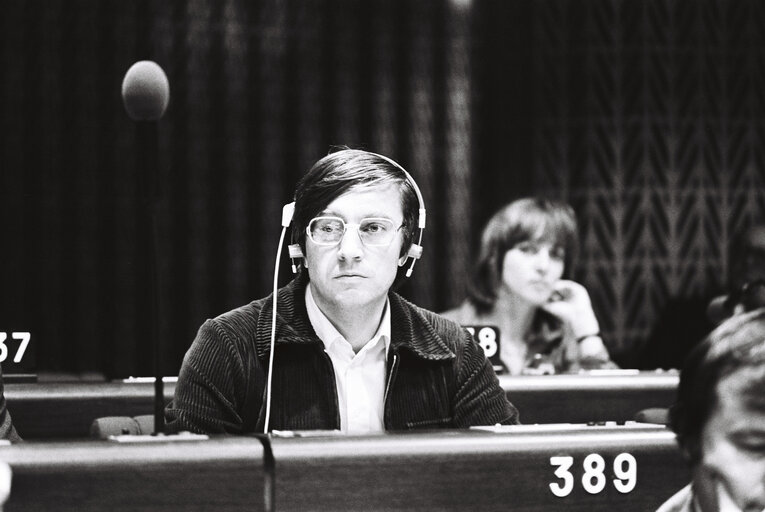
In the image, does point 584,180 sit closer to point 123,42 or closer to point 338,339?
point 123,42

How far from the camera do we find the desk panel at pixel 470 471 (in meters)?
1.31

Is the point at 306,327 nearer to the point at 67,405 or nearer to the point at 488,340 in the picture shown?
the point at 67,405

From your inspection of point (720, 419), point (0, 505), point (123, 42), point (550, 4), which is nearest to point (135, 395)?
point (0, 505)

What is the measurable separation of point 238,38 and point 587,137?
2.21 meters

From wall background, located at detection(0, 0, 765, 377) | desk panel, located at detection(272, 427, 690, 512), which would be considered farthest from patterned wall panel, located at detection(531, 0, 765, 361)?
desk panel, located at detection(272, 427, 690, 512)

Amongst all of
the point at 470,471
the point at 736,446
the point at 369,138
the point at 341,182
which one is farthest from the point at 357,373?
the point at 369,138

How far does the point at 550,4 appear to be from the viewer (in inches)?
250

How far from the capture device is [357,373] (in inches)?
85.1

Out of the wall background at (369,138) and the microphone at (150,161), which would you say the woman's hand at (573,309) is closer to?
the wall background at (369,138)

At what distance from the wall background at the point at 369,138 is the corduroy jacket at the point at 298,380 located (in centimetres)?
354

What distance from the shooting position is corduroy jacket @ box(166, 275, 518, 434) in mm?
2027

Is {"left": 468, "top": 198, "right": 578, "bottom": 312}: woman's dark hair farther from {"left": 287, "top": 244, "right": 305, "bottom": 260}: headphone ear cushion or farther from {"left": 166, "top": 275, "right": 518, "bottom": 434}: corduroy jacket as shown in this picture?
{"left": 287, "top": 244, "right": 305, "bottom": 260}: headphone ear cushion

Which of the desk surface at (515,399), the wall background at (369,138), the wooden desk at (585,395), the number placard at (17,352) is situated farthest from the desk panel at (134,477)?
the wall background at (369,138)

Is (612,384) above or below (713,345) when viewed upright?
below
